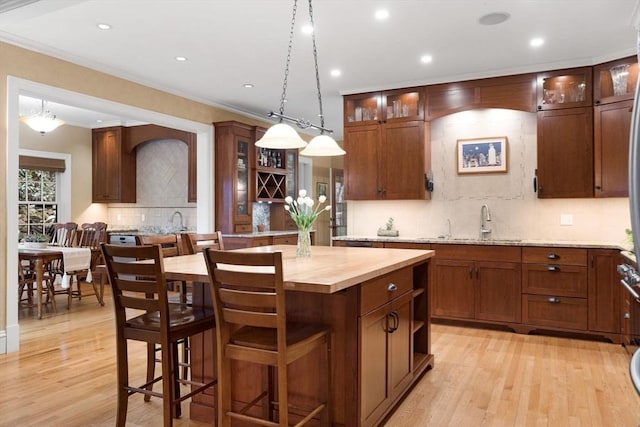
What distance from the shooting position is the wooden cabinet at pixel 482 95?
15.7 feet

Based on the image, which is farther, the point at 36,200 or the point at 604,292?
the point at 36,200

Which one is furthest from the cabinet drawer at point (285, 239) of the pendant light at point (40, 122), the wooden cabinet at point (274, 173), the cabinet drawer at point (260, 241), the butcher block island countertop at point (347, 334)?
the butcher block island countertop at point (347, 334)

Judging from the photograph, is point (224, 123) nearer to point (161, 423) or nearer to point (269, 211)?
point (269, 211)

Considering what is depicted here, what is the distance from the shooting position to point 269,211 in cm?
779

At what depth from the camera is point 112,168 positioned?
7.94 metres

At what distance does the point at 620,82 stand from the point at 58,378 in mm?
5411

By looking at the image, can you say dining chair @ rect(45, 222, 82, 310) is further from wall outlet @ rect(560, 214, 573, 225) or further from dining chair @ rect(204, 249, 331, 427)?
wall outlet @ rect(560, 214, 573, 225)

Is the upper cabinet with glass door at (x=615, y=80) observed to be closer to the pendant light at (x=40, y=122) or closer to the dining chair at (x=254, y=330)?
the dining chair at (x=254, y=330)

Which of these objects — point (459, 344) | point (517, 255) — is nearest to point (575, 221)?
point (517, 255)

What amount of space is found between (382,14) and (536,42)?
1.55m

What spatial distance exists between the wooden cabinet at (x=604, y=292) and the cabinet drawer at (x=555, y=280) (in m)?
0.08

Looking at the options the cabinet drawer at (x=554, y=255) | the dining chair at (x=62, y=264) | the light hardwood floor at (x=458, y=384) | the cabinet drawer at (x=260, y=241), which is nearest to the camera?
the light hardwood floor at (x=458, y=384)

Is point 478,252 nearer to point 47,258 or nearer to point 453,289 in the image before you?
point 453,289

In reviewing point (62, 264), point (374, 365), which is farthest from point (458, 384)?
point (62, 264)
